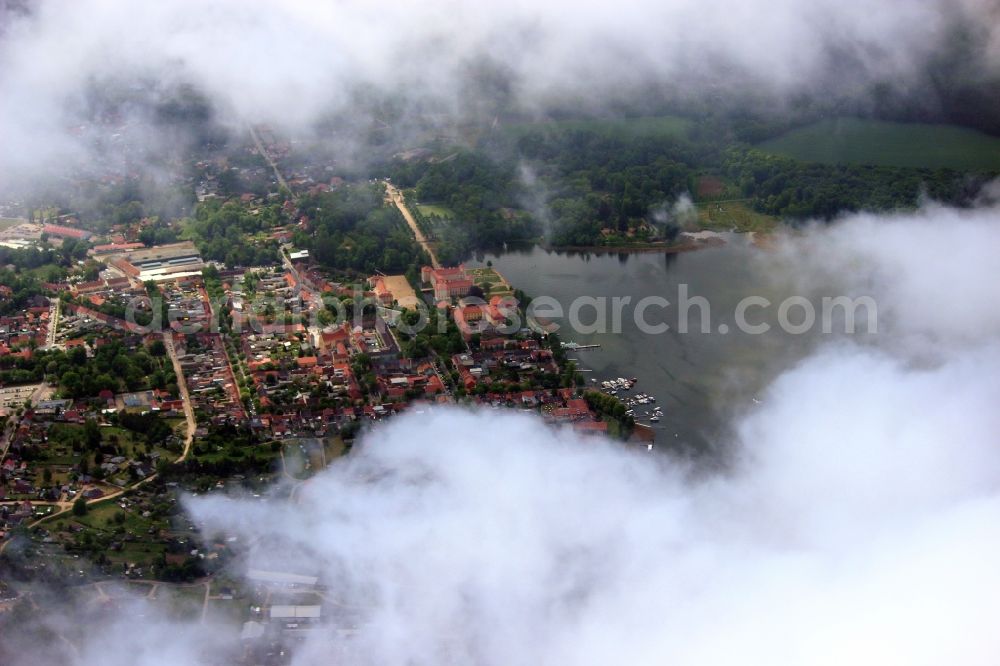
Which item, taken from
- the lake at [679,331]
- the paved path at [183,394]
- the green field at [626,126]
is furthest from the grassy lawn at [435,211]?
the paved path at [183,394]

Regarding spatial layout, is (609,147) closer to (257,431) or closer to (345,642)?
(257,431)

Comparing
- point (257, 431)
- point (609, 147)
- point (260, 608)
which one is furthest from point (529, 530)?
point (609, 147)

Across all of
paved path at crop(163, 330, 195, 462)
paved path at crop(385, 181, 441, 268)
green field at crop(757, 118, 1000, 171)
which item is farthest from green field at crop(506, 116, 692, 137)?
paved path at crop(163, 330, 195, 462)

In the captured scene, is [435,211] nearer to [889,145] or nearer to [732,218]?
[732,218]

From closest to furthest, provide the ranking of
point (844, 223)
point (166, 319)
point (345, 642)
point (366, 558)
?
point (345, 642) < point (366, 558) < point (166, 319) < point (844, 223)

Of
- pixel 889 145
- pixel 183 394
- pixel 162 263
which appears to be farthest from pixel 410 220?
pixel 889 145

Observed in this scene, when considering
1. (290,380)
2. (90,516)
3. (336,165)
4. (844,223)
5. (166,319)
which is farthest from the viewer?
(336,165)

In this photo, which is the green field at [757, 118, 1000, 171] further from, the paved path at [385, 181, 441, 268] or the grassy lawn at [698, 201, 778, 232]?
the paved path at [385, 181, 441, 268]
